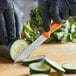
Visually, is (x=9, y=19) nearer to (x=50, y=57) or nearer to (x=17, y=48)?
(x=17, y=48)

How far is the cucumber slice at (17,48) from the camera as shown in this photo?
5.08 ft

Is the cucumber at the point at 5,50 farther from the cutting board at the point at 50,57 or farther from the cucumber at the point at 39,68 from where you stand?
the cucumber at the point at 39,68

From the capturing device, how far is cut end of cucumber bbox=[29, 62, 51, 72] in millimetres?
1326

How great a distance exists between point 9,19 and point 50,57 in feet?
1.02

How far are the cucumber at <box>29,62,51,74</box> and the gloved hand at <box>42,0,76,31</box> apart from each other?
0.71ft

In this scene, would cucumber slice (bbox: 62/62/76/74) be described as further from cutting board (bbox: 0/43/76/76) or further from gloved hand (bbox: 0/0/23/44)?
gloved hand (bbox: 0/0/23/44)

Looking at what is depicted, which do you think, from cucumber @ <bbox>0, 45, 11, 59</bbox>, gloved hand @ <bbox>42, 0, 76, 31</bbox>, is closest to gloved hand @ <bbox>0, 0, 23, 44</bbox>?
cucumber @ <bbox>0, 45, 11, 59</bbox>

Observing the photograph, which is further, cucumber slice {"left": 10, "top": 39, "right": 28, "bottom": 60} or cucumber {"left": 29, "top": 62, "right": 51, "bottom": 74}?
cucumber slice {"left": 10, "top": 39, "right": 28, "bottom": 60}

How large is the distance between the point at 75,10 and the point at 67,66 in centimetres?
27

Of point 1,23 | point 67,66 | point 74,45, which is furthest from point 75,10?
point 74,45

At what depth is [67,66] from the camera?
55.1 inches

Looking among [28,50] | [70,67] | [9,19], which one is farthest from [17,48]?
[70,67]

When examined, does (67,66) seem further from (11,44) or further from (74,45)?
(74,45)

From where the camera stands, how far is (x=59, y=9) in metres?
1.31
